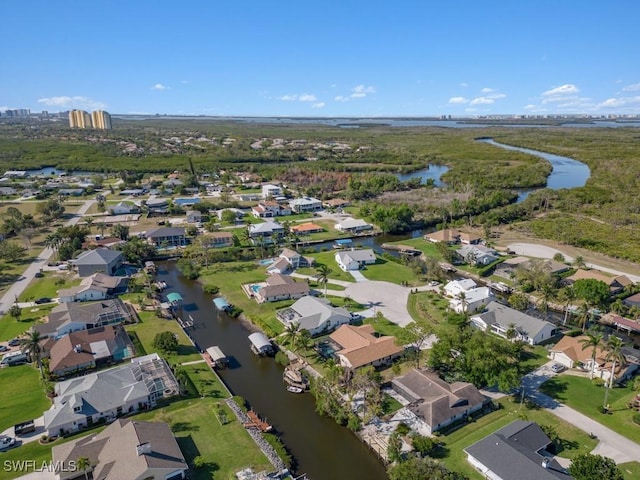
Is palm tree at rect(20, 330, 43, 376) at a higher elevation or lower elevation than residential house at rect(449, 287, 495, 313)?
→ higher

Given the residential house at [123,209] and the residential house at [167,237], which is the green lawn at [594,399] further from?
the residential house at [123,209]

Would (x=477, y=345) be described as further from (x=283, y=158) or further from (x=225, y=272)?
(x=283, y=158)

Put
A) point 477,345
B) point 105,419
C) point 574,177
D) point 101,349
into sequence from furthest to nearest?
1. point 574,177
2. point 101,349
3. point 477,345
4. point 105,419

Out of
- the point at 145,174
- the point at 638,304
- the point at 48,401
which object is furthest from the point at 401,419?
the point at 145,174

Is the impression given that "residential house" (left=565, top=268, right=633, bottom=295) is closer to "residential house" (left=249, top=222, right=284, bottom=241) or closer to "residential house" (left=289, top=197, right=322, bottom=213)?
"residential house" (left=249, top=222, right=284, bottom=241)

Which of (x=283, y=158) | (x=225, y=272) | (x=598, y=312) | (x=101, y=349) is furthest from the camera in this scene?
(x=283, y=158)

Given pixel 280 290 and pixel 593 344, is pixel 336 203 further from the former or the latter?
pixel 593 344

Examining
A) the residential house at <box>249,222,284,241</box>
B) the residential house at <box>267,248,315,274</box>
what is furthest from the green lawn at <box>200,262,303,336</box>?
the residential house at <box>249,222,284,241</box>

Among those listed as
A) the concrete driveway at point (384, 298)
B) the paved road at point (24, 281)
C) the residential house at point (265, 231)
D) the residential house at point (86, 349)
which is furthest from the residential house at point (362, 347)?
the paved road at point (24, 281)
